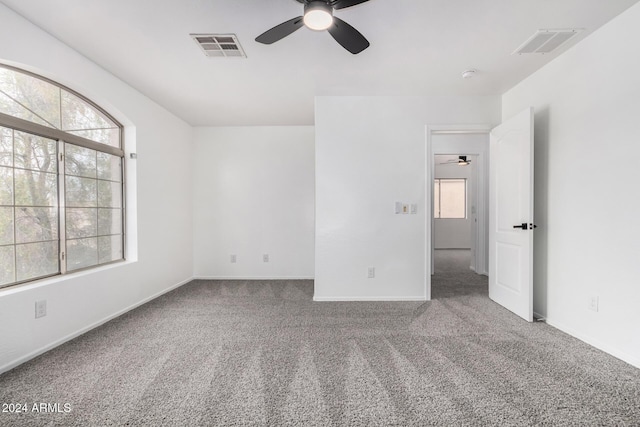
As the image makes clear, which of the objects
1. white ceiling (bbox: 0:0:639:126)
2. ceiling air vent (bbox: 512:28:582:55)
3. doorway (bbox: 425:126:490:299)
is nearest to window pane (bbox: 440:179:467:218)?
doorway (bbox: 425:126:490:299)

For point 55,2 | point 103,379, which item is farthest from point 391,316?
point 55,2

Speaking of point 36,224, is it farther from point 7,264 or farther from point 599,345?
point 599,345

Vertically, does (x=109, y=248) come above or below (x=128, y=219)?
below

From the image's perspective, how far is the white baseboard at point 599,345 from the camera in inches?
79.9

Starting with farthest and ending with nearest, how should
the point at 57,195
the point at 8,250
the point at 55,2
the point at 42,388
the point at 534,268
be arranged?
the point at 534,268
the point at 57,195
the point at 8,250
the point at 55,2
the point at 42,388

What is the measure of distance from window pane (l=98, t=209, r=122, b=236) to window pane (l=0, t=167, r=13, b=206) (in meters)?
0.88

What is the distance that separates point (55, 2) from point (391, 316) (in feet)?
12.4

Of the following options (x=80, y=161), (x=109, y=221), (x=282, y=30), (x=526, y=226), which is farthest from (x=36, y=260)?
(x=526, y=226)

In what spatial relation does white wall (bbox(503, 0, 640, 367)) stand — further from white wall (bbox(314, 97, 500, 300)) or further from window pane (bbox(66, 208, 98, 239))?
window pane (bbox(66, 208, 98, 239))

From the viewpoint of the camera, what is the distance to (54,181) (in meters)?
2.52

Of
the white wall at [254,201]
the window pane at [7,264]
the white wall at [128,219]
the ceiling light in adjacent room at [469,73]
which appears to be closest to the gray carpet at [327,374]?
the white wall at [128,219]

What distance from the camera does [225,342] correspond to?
2443mm

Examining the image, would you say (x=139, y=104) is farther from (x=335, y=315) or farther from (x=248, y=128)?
(x=335, y=315)

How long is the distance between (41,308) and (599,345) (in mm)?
4466
